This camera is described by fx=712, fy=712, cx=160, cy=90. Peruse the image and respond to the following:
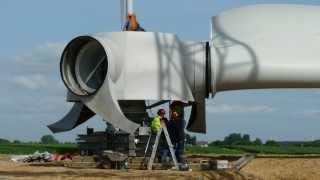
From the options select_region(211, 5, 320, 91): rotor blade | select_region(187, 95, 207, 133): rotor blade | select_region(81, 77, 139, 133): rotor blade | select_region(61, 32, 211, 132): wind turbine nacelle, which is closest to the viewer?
select_region(81, 77, 139, 133): rotor blade

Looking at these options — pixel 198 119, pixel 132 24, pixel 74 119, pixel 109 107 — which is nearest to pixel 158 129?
pixel 109 107

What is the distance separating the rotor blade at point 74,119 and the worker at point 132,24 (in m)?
3.43

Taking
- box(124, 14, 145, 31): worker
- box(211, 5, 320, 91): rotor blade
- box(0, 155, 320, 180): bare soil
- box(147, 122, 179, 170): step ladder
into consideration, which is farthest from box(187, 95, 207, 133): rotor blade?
box(147, 122, 179, 170): step ladder

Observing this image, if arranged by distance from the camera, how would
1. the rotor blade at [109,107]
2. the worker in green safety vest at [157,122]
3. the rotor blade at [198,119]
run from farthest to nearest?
the rotor blade at [198,119] < the rotor blade at [109,107] < the worker in green safety vest at [157,122]

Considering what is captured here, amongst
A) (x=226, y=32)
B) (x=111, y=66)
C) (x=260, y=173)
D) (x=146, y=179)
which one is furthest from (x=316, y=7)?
(x=146, y=179)

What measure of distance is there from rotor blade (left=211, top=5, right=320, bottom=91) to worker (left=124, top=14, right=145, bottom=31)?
2965 mm

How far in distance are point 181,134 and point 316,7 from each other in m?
8.61

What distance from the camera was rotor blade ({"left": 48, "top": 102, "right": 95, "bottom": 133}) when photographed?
26750mm

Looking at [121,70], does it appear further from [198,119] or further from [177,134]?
[198,119]

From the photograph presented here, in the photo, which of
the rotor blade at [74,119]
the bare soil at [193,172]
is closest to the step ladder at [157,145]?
the bare soil at [193,172]

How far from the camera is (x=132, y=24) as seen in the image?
88.3 ft

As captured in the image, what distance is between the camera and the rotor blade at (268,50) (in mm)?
27172

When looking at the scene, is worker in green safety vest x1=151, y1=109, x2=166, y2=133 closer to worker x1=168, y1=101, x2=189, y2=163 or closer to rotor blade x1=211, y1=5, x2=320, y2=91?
worker x1=168, y1=101, x2=189, y2=163

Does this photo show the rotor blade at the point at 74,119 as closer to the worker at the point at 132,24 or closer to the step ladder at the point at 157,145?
the worker at the point at 132,24
